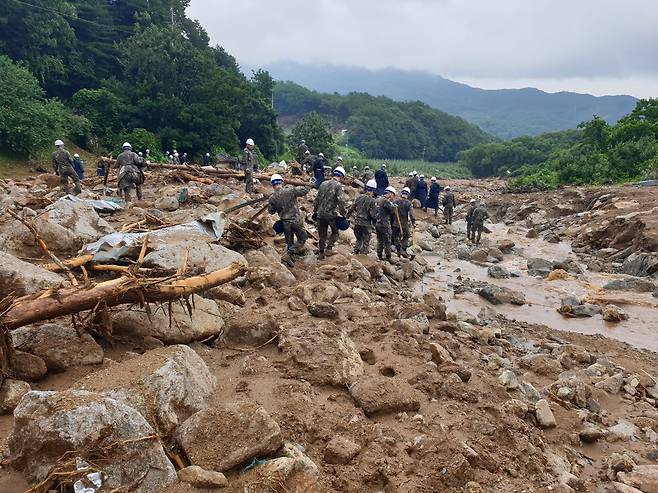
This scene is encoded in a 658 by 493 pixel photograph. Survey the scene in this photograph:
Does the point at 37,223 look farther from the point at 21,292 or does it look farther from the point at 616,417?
the point at 616,417

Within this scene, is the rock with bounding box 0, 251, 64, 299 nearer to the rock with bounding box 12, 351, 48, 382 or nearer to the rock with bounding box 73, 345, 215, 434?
the rock with bounding box 12, 351, 48, 382

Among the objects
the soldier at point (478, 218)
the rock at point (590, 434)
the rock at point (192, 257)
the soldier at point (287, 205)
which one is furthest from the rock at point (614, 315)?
the rock at point (192, 257)

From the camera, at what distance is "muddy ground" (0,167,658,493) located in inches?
128

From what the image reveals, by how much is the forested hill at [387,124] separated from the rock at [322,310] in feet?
221

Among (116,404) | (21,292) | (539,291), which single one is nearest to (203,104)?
(539,291)

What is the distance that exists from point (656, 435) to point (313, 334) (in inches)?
129

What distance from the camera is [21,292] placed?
402 centimetres

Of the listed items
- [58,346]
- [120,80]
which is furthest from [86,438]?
[120,80]

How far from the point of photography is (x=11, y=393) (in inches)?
125

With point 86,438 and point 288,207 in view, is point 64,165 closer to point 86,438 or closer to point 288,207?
point 288,207

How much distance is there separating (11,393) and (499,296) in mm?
7711

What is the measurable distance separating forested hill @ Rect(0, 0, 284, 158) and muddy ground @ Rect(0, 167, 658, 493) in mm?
18792

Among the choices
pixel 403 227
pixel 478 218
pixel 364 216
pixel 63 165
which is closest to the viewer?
pixel 364 216

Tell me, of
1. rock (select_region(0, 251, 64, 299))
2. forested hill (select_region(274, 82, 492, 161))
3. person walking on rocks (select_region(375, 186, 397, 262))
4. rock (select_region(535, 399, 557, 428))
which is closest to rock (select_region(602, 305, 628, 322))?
person walking on rocks (select_region(375, 186, 397, 262))
